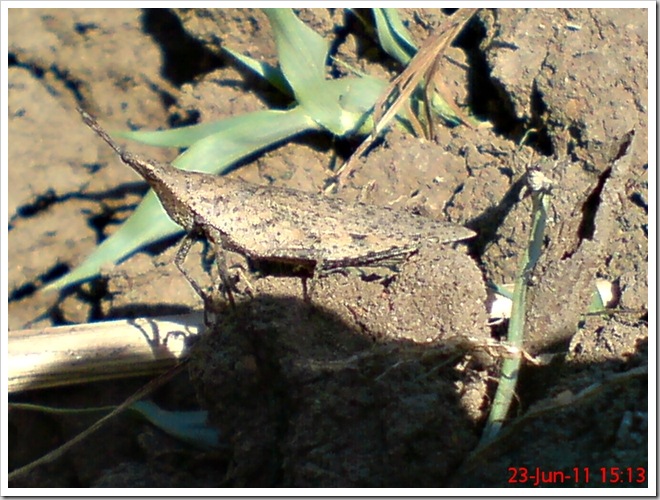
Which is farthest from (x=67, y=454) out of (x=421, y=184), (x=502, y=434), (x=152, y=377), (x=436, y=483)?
(x=421, y=184)

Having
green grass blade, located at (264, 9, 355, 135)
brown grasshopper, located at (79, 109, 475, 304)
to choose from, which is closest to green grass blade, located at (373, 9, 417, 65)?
green grass blade, located at (264, 9, 355, 135)

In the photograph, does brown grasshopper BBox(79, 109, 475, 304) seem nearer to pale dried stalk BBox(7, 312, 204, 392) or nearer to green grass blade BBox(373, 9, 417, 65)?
pale dried stalk BBox(7, 312, 204, 392)

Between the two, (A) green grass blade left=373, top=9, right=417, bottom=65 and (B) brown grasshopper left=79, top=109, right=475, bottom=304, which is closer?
(B) brown grasshopper left=79, top=109, right=475, bottom=304

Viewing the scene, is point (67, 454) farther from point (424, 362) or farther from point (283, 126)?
point (283, 126)
